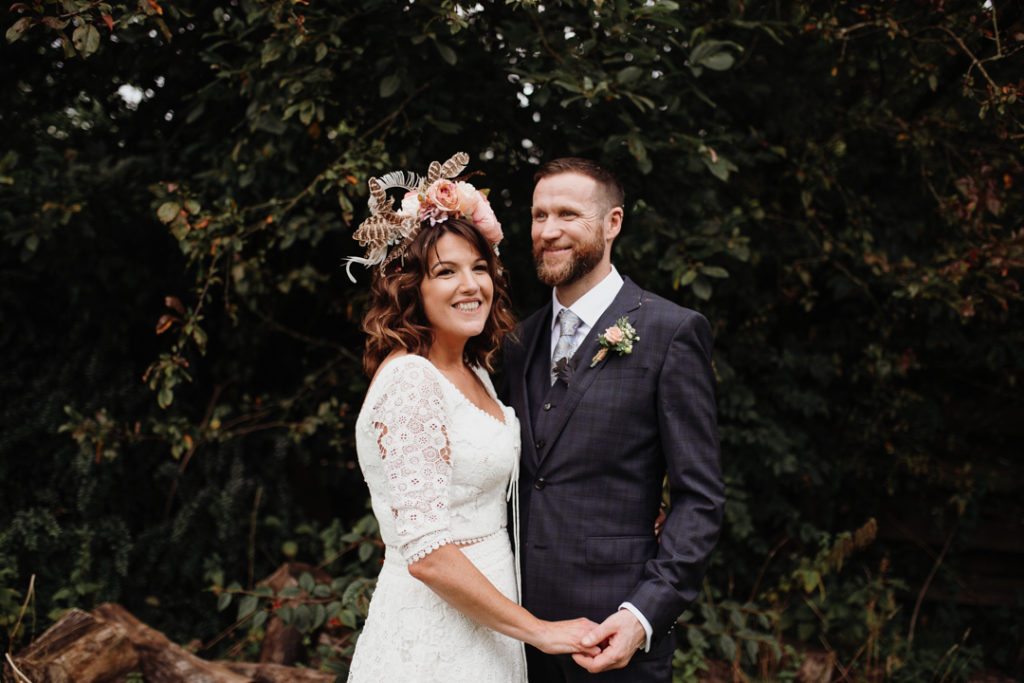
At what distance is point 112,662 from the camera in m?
2.78

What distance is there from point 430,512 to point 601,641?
567mm

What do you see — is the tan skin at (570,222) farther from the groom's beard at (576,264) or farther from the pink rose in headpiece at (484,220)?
the pink rose in headpiece at (484,220)

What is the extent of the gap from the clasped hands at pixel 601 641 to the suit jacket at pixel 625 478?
8 centimetres

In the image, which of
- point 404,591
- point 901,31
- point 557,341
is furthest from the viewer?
point 901,31

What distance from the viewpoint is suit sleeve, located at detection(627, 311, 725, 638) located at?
1.89 m

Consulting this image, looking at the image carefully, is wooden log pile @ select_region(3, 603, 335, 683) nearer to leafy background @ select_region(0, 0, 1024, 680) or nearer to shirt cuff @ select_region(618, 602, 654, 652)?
leafy background @ select_region(0, 0, 1024, 680)

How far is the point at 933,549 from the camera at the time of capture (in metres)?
4.24

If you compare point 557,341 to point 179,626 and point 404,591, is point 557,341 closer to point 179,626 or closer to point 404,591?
point 404,591

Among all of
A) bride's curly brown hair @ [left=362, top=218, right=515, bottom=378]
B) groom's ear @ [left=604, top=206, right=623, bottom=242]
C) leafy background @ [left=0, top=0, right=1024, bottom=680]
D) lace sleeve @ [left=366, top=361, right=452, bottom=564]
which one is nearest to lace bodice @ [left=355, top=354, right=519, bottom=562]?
lace sleeve @ [left=366, top=361, right=452, bottom=564]

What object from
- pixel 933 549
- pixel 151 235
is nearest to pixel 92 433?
pixel 151 235

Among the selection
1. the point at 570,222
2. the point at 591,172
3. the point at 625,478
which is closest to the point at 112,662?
the point at 625,478

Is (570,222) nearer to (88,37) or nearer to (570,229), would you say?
(570,229)

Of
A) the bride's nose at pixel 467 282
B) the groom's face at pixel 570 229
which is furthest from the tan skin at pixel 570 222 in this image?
the bride's nose at pixel 467 282

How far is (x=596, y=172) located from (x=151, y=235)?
2.62 m
